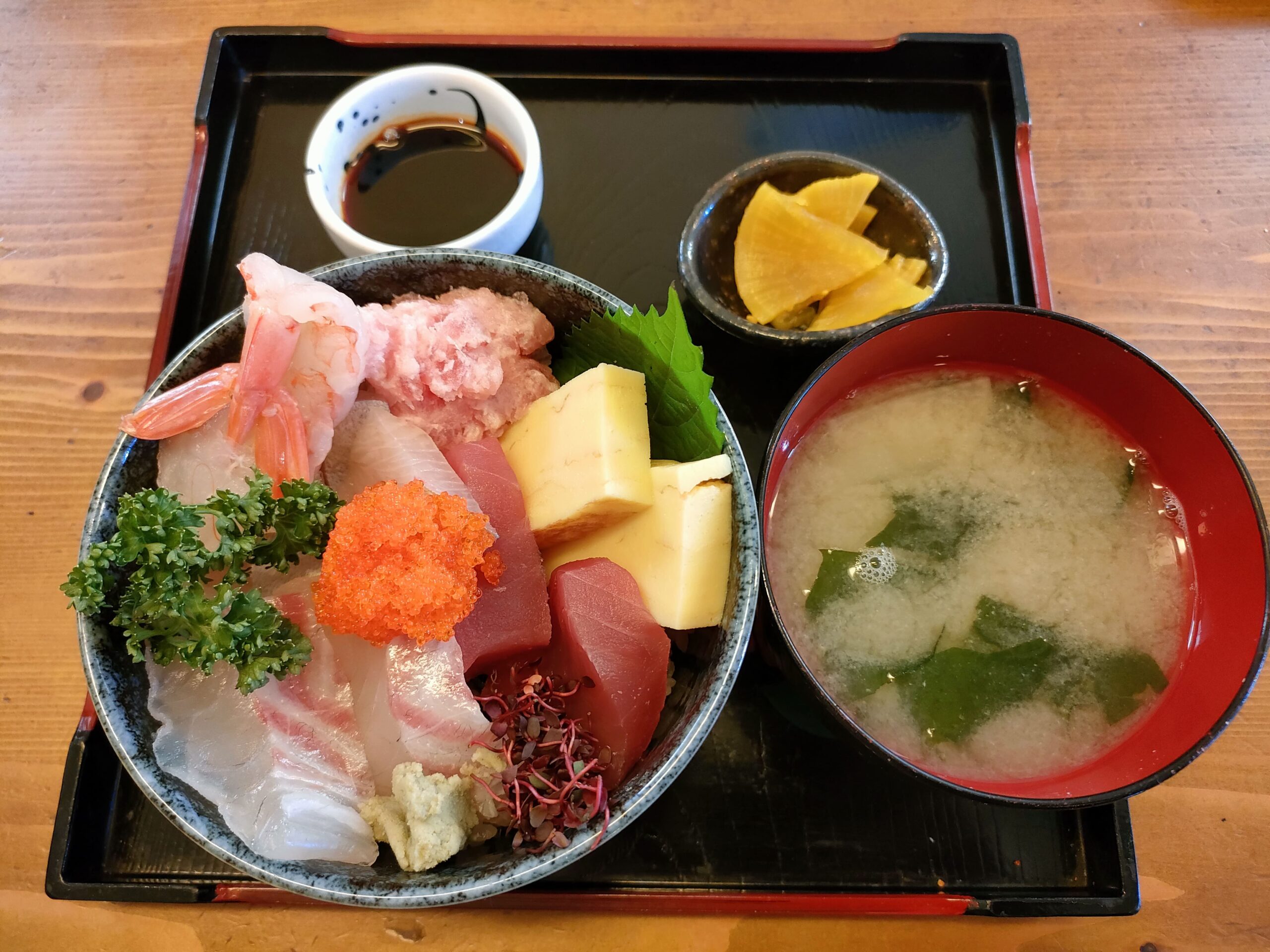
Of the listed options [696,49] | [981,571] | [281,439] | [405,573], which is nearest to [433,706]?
[405,573]

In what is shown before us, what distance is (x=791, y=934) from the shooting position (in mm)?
1382

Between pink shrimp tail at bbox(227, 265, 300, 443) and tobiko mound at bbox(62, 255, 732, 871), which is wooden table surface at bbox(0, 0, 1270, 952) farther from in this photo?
pink shrimp tail at bbox(227, 265, 300, 443)

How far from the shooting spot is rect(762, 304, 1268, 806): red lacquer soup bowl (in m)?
1.13

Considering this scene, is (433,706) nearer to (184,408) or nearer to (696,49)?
(184,408)

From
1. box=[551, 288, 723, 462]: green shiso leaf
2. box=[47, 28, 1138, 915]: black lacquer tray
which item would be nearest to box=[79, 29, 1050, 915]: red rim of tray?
box=[47, 28, 1138, 915]: black lacquer tray

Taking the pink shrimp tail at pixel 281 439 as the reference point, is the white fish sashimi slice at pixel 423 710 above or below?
below

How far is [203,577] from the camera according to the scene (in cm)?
108

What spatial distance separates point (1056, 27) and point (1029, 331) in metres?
1.25

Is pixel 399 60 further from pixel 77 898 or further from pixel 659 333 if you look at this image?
pixel 77 898

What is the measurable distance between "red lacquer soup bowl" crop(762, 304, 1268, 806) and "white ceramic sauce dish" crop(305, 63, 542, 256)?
2.39ft

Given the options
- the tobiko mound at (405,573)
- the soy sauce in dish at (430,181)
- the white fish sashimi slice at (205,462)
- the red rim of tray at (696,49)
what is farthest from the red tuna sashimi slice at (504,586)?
the soy sauce in dish at (430,181)

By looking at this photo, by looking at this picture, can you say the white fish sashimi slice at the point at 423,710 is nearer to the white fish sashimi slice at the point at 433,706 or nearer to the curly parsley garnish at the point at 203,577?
the white fish sashimi slice at the point at 433,706

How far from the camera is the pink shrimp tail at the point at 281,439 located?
3.90 ft

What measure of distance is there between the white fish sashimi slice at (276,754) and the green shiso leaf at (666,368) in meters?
0.64
